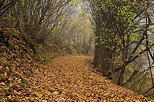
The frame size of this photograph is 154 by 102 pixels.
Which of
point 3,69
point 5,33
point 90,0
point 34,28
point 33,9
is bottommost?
point 3,69

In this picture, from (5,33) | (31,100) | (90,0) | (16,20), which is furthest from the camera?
(90,0)

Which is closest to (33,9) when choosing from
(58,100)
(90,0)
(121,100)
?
(90,0)

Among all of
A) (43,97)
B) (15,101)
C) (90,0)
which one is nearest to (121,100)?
(43,97)

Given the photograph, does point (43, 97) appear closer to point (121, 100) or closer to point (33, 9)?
point (121, 100)

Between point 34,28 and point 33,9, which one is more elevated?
point 33,9

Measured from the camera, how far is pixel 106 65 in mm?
8945

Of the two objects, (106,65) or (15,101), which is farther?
(106,65)

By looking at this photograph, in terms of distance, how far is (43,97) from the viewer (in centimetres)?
348

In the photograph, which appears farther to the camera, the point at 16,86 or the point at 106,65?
the point at 106,65

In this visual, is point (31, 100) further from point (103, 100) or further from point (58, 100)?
point (103, 100)

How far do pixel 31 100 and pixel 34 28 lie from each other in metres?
7.50

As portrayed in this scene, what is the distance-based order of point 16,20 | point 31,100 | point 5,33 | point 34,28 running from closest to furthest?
point 31,100 < point 5,33 < point 16,20 < point 34,28

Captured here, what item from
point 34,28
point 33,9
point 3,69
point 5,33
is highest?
point 33,9

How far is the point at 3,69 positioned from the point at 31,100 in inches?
65.4
